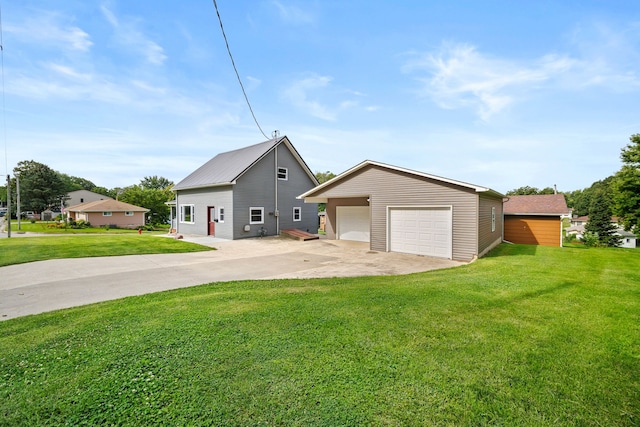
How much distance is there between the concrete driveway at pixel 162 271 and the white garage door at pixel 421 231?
0.52 m

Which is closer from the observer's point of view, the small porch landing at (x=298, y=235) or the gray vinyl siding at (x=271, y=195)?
the small porch landing at (x=298, y=235)

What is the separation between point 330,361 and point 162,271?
7412mm

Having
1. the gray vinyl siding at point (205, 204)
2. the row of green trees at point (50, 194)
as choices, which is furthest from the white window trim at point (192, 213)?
the row of green trees at point (50, 194)

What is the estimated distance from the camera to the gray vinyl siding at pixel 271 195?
58.4 ft

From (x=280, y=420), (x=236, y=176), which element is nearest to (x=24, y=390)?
(x=280, y=420)

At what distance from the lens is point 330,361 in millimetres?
3096

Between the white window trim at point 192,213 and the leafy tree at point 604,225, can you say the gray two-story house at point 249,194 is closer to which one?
the white window trim at point 192,213

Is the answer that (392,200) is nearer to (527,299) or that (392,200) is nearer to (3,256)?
(527,299)

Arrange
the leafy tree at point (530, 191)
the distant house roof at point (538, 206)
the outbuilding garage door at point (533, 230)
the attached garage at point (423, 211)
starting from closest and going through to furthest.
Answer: the attached garage at point (423, 211)
the distant house roof at point (538, 206)
the outbuilding garage door at point (533, 230)
the leafy tree at point (530, 191)

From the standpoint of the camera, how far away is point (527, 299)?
523 centimetres

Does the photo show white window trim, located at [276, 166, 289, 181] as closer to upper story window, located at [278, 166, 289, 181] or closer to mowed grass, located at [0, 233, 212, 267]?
upper story window, located at [278, 166, 289, 181]

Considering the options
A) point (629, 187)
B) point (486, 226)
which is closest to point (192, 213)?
point (486, 226)

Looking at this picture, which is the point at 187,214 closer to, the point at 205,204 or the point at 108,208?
the point at 205,204

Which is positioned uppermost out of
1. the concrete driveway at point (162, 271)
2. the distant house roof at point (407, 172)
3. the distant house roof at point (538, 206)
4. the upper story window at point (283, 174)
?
the upper story window at point (283, 174)
